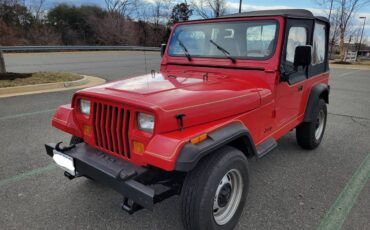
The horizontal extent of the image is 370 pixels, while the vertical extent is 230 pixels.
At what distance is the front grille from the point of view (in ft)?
7.66

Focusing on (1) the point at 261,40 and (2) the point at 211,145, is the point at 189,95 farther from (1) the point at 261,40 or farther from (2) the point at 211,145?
(1) the point at 261,40

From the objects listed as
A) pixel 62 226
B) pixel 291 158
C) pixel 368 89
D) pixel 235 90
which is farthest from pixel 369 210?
pixel 368 89

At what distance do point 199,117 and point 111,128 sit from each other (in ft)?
2.28

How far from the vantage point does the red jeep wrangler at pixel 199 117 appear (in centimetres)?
220

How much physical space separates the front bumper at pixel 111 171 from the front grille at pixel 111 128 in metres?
0.09

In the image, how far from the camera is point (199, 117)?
7.91 ft

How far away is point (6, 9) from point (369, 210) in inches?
1450

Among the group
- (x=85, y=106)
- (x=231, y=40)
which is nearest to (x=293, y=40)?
(x=231, y=40)

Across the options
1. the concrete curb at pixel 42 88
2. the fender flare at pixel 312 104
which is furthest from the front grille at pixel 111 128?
the concrete curb at pixel 42 88

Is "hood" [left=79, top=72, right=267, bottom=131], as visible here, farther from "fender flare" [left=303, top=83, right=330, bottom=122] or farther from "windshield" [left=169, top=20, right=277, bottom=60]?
"fender flare" [left=303, top=83, right=330, bottom=122]

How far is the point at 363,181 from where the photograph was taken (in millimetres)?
3582

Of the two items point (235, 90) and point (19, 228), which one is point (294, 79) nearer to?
point (235, 90)

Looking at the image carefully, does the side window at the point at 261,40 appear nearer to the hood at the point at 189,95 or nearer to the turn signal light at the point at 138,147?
the hood at the point at 189,95

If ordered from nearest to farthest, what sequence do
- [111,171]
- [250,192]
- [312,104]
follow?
[111,171] → [250,192] → [312,104]
